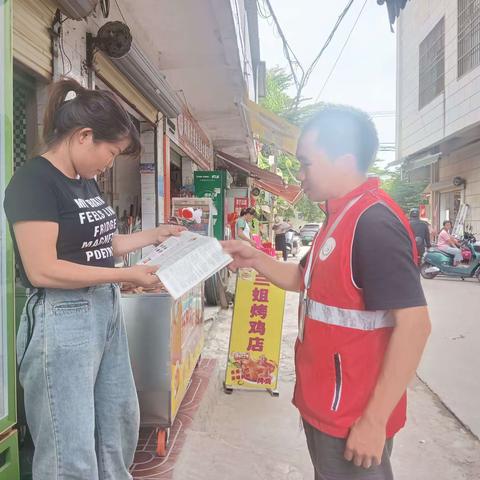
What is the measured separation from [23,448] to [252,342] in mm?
1947

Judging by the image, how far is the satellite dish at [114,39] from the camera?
3029 millimetres

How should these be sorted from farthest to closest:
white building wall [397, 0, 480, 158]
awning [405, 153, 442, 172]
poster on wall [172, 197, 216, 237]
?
1. awning [405, 153, 442, 172]
2. white building wall [397, 0, 480, 158]
3. poster on wall [172, 197, 216, 237]

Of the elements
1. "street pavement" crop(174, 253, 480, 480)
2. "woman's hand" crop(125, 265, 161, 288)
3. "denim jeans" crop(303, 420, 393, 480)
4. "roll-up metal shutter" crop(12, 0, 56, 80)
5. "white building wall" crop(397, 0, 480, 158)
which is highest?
"white building wall" crop(397, 0, 480, 158)

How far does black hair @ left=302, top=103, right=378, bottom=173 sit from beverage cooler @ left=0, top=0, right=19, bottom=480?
104cm

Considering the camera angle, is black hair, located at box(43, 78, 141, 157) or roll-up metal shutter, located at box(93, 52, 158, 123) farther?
roll-up metal shutter, located at box(93, 52, 158, 123)

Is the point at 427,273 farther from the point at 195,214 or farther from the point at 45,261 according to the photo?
the point at 45,261

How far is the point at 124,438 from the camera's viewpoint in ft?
6.14

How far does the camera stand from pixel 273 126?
6.24 meters

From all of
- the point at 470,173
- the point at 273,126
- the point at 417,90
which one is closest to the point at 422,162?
the point at 470,173

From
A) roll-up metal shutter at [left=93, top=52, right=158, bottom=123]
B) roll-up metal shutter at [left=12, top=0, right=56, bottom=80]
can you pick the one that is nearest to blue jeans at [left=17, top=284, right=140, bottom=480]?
roll-up metal shutter at [left=12, top=0, right=56, bottom=80]

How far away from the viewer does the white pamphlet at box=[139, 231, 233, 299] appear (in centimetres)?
154

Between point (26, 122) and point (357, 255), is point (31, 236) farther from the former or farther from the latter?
point (26, 122)

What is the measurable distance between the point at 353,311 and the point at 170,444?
2010 mm

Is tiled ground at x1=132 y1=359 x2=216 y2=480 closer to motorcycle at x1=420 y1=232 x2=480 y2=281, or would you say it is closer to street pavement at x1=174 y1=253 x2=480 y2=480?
street pavement at x1=174 y1=253 x2=480 y2=480
